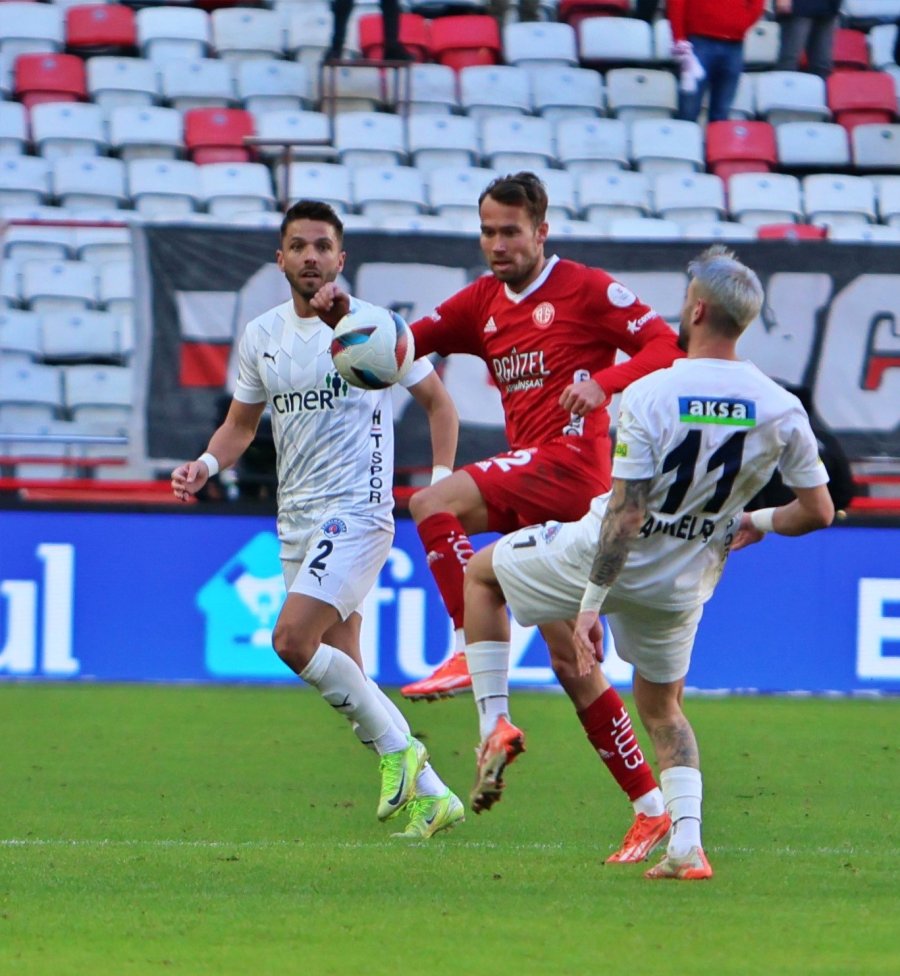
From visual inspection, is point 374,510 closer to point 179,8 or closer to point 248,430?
point 248,430

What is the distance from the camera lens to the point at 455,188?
47.2 feet

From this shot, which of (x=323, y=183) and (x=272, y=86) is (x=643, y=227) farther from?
(x=272, y=86)

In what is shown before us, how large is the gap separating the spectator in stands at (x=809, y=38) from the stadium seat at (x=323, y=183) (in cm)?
475

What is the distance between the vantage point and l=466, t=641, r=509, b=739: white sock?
19.2ft

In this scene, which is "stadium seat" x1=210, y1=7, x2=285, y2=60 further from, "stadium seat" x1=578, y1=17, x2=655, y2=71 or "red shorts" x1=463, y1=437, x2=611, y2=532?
"red shorts" x1=463, y1=437, x2=611, y2=532

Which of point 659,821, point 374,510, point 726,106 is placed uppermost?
point 726,106

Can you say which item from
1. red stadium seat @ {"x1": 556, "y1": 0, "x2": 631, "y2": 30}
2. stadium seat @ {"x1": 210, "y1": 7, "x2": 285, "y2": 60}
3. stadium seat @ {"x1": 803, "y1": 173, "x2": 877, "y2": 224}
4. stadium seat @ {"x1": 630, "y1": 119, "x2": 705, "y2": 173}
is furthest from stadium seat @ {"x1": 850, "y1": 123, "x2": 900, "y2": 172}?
stadium seat @ {"x1": 210, "y1": 7, "x2": 285, "y2": 60}

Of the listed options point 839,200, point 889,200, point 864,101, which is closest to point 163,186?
point 839,200

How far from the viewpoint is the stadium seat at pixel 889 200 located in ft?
49.3

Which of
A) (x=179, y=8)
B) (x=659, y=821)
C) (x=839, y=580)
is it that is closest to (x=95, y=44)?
(x=179, y=8)

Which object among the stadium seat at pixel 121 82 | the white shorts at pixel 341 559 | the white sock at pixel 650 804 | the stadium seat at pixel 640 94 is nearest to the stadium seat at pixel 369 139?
the stadium seat at pixel 121 82

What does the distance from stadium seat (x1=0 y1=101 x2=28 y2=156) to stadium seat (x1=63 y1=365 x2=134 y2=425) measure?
3.02 m

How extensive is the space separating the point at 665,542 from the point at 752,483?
30 centimetres

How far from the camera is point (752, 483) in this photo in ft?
17.3
